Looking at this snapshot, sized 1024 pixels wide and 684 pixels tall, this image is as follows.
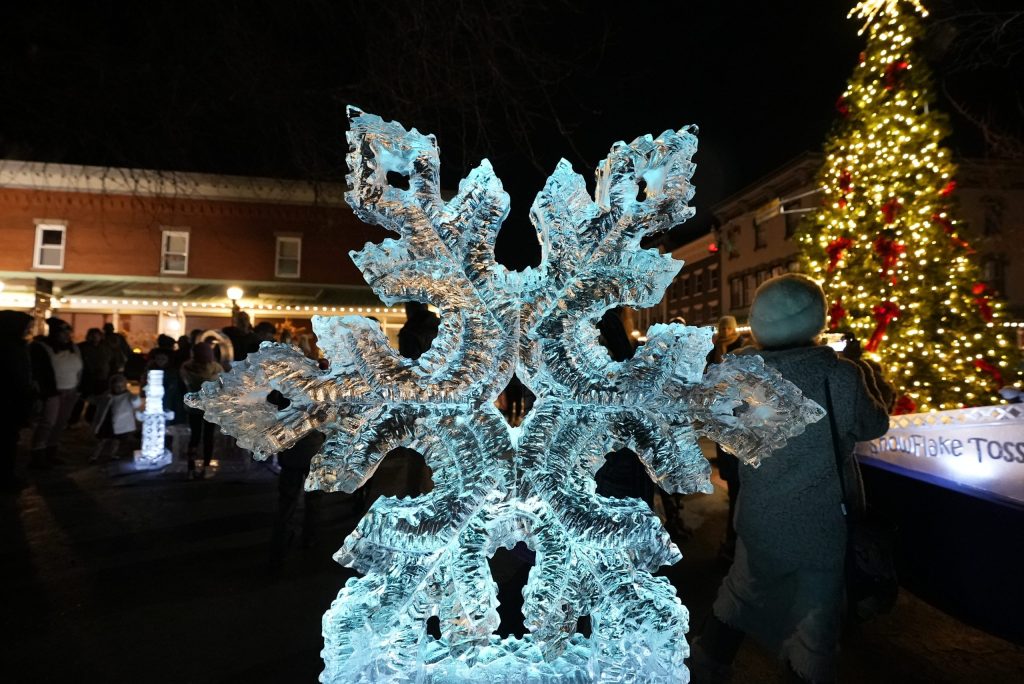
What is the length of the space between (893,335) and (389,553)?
255 inches

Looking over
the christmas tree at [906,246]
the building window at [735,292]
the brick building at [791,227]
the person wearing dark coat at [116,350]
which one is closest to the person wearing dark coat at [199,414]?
the person wearing dark coat at [116,350]

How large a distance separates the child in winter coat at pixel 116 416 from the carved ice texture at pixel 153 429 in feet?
1.69

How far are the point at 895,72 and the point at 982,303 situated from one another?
8.34ft

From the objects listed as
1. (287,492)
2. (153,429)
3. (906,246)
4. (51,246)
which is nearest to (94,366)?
(153,429)

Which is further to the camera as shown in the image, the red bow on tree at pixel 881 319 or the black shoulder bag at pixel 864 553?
the red bow on tree at pixel 881 319

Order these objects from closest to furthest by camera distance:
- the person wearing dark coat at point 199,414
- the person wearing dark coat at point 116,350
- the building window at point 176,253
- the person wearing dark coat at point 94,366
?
the person wearing dark coat at point 199,414
the person wearing dark coat at point 94,366
the person wearing dark coat at point 116,350
the building window at point 176,253

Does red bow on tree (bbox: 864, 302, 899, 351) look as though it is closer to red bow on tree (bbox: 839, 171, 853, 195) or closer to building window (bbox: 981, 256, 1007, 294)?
red bow on tree (bbox: 839, 171, 853, 195)

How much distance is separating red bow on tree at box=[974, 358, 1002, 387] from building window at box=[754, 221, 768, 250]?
90.8ft

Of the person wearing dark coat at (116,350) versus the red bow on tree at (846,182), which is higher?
the red bow on tree at (846,182)

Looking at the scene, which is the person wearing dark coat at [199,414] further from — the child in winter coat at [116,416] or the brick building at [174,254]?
the brick building at [174,254]

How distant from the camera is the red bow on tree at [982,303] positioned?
6043 mm

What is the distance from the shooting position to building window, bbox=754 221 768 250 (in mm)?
31938

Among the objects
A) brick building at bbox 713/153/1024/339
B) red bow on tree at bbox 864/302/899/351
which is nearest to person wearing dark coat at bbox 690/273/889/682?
red bow on tree at bbox 864/302/899/351

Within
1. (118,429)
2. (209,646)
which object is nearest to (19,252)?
(118,429)
